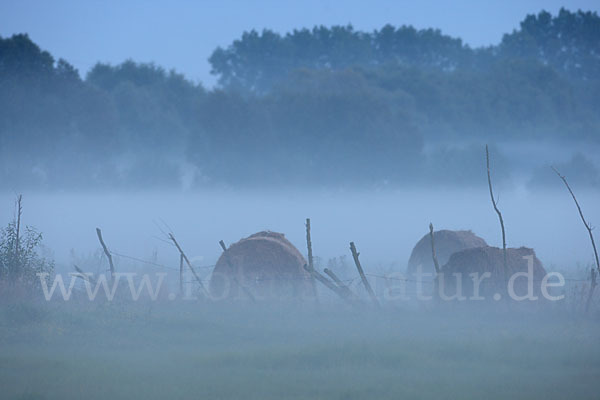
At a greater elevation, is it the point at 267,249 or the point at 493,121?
the point at 493,121

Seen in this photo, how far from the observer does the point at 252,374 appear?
11.4m

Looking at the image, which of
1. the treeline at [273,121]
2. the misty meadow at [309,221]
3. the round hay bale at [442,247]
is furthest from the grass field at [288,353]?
the treeline at [273,121]

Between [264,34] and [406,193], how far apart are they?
26.6 meters

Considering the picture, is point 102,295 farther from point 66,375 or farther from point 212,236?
point 212,236

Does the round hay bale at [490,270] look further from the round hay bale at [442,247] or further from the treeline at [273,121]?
the treeline at [273,121]

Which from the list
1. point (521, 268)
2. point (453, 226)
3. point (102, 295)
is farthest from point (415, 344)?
point (453, 226)

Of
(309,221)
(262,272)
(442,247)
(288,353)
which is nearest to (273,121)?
(442,247)

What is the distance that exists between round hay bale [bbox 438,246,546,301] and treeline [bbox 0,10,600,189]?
36.2m

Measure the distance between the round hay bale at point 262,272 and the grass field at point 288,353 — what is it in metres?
0.93

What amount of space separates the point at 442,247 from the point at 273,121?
34903 mm

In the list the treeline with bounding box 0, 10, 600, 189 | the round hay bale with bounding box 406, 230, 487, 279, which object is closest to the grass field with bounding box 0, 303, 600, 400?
the round hay bale with bounding box 406, 230, 487, 279

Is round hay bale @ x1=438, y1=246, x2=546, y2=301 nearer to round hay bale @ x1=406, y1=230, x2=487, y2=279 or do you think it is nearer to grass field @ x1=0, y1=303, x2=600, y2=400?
grass field @ x1=0, y1=303, x2=600, y2=400

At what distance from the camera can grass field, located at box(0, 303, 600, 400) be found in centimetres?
1060

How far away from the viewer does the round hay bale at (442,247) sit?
21.3 meters
